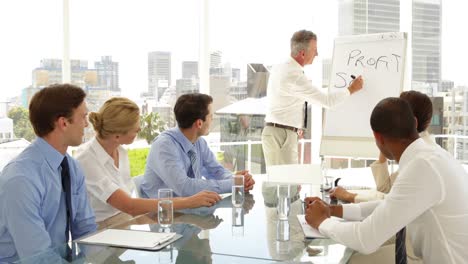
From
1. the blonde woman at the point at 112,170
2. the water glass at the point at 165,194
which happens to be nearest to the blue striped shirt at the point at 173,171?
the blonde woman at the point at 112,170

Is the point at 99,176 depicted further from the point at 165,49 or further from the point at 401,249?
the point at 165,49

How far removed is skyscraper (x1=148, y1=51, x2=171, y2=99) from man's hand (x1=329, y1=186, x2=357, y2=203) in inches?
127

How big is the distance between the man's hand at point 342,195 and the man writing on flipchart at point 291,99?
1.77 metres

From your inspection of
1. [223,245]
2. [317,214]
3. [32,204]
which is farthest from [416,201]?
[32,204]

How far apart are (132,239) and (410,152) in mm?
1011

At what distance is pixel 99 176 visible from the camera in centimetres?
219

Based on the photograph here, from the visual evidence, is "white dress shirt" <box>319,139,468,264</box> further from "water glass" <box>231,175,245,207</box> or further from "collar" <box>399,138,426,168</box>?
"water glass" <box>231,175,245,207</box>

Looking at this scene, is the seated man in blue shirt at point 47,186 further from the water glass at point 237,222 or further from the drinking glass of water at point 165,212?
the water glass at point 237,222

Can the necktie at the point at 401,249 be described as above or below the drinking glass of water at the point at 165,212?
below

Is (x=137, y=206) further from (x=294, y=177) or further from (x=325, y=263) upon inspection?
(x=294, y=177)

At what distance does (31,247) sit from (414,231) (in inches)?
52.1

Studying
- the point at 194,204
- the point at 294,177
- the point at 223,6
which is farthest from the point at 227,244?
the point at 223,6

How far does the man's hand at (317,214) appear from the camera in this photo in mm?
1775

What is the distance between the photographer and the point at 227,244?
168cm
